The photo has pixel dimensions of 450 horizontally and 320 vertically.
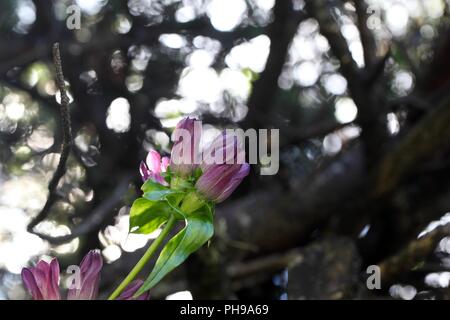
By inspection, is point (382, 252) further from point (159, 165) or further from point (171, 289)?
point (159, 165)

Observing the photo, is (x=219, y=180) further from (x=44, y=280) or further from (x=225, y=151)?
(x=44, y=280)

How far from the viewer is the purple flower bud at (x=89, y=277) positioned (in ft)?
1.55

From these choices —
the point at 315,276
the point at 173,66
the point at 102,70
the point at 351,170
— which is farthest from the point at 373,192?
the point at 102,70

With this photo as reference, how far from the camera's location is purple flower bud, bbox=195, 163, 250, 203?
0.51m

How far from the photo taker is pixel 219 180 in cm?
51

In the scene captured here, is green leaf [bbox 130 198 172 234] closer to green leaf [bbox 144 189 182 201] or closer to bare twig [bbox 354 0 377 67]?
green leaf [bbox 144 189 182 201]

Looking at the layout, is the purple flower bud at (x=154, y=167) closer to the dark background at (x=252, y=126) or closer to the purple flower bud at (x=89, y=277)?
the purple flower bud at (x=89, y=277)

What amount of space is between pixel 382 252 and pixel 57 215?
802 mm

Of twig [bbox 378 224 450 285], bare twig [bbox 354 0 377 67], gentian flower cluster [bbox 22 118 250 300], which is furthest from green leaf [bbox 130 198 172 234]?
bare twig [bbox 354 0 377 67]

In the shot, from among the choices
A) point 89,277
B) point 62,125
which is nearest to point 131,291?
point 89,277

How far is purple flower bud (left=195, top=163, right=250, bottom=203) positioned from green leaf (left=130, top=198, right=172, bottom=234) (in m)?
0.03

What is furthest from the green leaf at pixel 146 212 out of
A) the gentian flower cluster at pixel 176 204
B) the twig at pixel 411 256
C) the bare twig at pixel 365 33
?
the bare twig at pixel 365 33

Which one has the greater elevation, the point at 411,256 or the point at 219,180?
the point at 219,180

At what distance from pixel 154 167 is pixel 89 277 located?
3.8 inches
